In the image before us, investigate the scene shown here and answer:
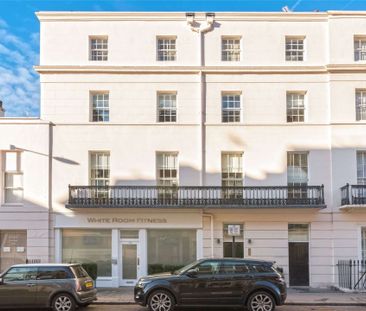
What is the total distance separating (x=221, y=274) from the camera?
16.7 m

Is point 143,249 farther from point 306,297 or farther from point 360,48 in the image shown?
point 360,48

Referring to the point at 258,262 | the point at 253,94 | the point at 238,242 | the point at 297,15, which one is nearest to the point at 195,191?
the point at 238,242

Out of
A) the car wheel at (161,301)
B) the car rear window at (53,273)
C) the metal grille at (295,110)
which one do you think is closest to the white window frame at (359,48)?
the metal grille at (295,110)

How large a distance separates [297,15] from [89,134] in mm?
10838

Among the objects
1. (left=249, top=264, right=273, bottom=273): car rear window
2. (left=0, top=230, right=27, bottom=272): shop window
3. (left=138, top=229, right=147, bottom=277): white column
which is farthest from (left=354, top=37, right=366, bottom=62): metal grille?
(left=0, top=230, right=27, bottom=272): shop window

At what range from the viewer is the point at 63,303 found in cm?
1650

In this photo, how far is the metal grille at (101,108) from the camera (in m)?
25.1

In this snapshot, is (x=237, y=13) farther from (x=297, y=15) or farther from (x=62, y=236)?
(x=62, y=236)

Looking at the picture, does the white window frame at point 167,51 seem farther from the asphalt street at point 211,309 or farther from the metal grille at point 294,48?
the asphalt street at point 211,309

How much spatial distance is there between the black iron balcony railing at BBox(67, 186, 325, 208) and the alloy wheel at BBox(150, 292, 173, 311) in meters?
7.31

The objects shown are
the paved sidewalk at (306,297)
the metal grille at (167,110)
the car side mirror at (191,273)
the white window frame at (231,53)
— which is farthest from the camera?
the white window frame at (231,53)

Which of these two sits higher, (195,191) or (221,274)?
(195,191)

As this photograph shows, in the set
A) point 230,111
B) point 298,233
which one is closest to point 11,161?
point 230,111

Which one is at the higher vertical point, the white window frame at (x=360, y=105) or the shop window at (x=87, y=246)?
the white window frame at (x=360, y=105)
